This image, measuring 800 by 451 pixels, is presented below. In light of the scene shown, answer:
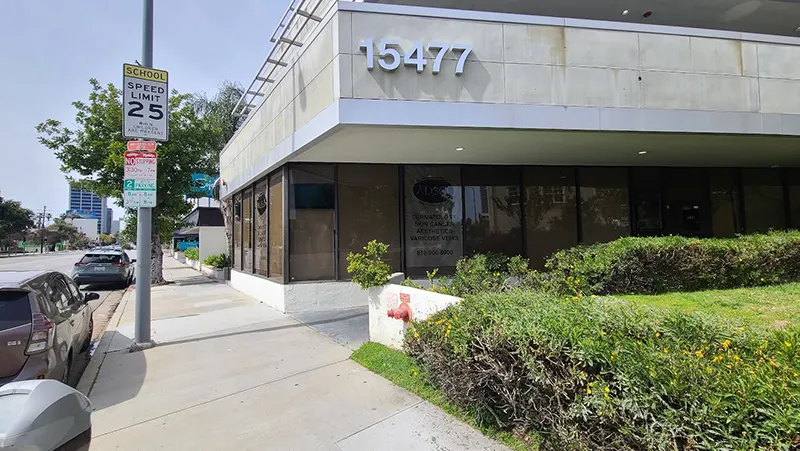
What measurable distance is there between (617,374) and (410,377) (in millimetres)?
2695

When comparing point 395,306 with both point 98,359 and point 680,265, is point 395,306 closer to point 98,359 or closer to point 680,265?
point 98,359

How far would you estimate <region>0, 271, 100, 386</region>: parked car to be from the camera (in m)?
4.18

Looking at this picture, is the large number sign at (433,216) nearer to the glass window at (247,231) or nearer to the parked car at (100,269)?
the glass window at (247,231)

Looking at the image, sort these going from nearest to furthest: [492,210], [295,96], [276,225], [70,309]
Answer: [70,309] < [295,96] < [276,225] < [492,210]

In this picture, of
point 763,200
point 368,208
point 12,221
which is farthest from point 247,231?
point 12,221

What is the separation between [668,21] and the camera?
499 inches

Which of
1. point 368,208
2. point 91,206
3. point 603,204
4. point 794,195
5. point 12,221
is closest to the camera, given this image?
point 368,208

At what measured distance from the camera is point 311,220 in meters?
10.0

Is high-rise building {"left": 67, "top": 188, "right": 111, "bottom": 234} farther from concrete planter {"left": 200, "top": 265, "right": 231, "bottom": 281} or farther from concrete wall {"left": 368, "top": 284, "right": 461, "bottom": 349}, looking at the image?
concrete wall {"left": 368, "top": 284, "right": 461, "bottom": 349}

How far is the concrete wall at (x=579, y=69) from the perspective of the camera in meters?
6.86

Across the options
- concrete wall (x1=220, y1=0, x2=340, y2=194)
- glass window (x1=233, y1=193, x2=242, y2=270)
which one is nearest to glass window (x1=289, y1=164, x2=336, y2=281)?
concrete wall (x1=220, y1=0, x2=340, y2=194)

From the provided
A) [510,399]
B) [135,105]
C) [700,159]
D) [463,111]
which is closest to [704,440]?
[510,399]

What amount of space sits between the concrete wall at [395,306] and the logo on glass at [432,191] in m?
4.60

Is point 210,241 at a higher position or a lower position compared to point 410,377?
higher
